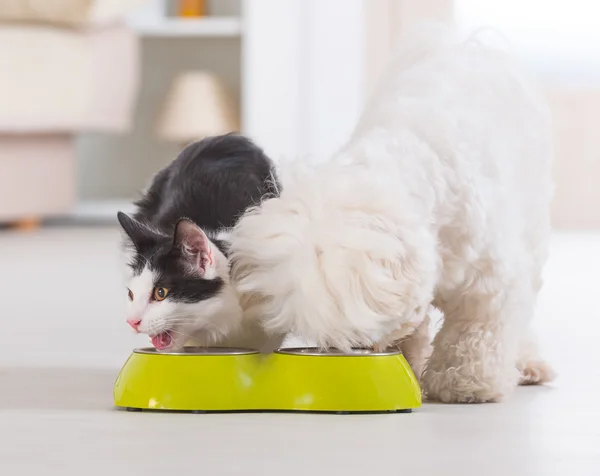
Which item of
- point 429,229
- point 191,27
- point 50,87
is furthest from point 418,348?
point 191,27

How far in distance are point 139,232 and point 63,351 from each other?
604 mm

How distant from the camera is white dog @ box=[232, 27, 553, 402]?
1191mm

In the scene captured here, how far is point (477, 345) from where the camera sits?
1.45 meters

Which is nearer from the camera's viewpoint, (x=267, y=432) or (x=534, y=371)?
(x=267, y=432)

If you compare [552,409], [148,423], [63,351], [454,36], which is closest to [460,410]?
[552,409]

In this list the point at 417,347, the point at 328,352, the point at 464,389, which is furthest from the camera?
the point at 417,347

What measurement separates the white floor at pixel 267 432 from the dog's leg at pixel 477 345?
4 cm

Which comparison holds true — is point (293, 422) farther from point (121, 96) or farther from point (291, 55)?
point (291, 55)

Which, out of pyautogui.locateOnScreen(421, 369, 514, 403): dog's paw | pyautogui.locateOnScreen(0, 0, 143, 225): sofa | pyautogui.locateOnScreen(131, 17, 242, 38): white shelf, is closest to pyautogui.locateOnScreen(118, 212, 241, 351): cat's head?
pyautogui.locateOnScreen(421, 369, 514, 403): dog's paw

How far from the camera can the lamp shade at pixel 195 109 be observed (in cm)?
543

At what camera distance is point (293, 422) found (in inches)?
48.5

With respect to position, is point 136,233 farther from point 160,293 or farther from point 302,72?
point 302,72

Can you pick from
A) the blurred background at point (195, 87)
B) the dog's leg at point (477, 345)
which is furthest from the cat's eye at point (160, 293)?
the blurred background at point (195, 87)

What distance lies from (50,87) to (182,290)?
3439mm
